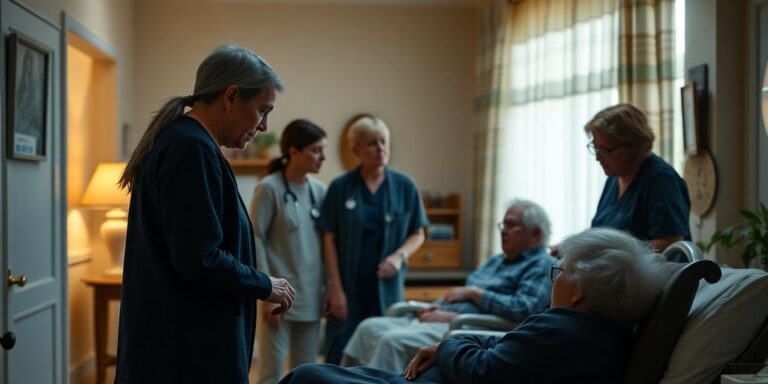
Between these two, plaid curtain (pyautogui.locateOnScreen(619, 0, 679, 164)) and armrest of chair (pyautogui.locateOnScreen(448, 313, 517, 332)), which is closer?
armrest of chair (pyautogui.locateOnScreen(448, 313, 517, 332))

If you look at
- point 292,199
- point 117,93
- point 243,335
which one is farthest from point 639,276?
point 117,93

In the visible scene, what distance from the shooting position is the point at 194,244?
181 cm

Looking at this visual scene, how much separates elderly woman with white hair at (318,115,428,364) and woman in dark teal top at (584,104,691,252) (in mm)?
1170

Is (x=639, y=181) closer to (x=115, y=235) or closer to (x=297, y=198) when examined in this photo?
(x=297, y=198)

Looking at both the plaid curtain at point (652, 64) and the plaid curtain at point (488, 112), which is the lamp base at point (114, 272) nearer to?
the plaid curtain at point (488, 112)

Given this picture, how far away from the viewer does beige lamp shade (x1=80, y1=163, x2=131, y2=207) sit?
4746 millimetres

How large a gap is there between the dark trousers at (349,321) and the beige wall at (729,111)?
151 cm

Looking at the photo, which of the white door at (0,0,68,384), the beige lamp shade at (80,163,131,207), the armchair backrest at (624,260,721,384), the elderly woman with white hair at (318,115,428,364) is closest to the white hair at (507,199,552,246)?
the elderly woman with white hair at (318,115,428,364)

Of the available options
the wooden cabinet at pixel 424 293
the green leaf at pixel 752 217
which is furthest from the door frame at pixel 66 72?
the green leaf at pixel 752 217

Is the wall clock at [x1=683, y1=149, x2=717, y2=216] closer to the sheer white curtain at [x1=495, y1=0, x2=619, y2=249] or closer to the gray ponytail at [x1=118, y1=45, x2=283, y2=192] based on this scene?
the sheer white curtain at [x1=495, y1=0, x2=619, y2=249]

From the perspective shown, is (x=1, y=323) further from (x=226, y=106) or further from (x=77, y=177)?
(x=77, y=177)

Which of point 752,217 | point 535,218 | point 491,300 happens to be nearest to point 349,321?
point 491,300

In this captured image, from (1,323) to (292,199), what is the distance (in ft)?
4.36

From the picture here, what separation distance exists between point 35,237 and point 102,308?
145 cm
